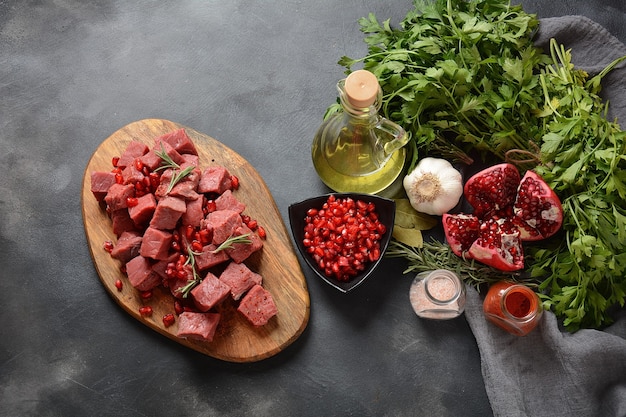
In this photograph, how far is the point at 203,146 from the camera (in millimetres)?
3225

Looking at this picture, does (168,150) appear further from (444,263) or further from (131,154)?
(444,263)

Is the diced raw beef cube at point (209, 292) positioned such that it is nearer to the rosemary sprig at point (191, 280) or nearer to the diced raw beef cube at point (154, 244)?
the rosemary sprig at point (191, 280)

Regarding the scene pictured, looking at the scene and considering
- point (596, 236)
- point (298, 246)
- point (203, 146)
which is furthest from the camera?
point (203, 146)

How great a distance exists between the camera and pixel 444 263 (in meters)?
3.09

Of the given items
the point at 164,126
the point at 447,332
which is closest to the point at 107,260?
the point at 164,126

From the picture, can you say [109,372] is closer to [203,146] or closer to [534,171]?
[203,146]

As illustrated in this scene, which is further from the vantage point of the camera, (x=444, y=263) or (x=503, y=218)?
(x=444, y=263)

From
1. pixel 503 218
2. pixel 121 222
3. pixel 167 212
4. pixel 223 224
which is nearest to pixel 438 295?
pixel 503 218

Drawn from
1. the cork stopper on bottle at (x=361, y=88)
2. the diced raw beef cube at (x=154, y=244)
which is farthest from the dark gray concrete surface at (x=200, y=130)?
the cork stopper on bottle at (x=361, y=88)

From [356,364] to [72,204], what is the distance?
64.5 inches

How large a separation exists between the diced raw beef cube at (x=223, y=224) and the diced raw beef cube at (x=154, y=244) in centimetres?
21

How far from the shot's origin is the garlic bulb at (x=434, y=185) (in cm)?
303

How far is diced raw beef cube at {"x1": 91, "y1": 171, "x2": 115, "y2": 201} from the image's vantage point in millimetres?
3029

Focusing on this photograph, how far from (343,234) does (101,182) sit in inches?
45.7
